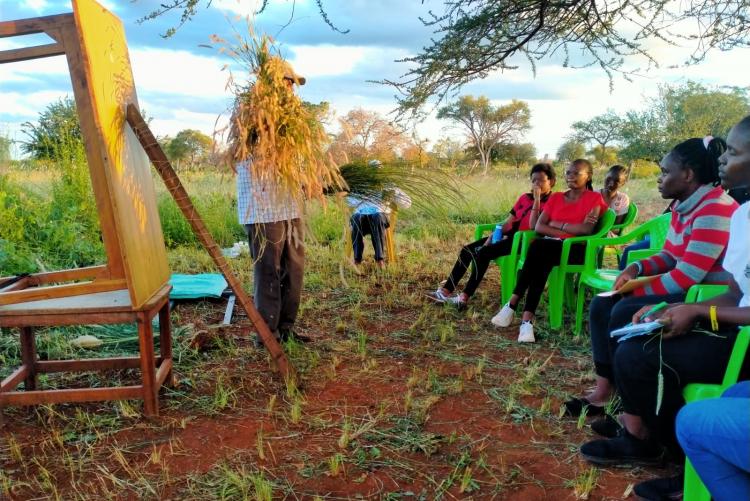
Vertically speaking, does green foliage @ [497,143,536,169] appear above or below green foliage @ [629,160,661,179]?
above

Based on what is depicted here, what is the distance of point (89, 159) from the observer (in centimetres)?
271

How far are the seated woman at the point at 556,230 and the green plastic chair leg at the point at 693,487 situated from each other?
2.41m

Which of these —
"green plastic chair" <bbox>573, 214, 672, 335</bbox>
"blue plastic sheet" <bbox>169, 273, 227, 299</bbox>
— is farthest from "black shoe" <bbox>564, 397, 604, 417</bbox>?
"blue plastic sheet" <bbox>169, 273, 227, 299</bbox>

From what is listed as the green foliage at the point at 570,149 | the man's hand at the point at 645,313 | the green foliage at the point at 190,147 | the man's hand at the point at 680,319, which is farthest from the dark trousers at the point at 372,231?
the green foliage at the point at 570,149

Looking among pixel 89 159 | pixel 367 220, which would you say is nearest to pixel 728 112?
pixel 367 220

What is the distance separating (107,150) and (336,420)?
69.2 inches

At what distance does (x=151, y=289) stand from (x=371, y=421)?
139 centimetres

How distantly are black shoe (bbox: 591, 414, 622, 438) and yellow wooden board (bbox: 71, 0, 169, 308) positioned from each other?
2.40 m

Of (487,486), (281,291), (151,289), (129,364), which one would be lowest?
(487,486)

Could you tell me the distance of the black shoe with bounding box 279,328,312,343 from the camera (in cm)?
417

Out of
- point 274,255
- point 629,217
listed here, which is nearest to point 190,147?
point 274,255

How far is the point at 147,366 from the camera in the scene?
2939mm

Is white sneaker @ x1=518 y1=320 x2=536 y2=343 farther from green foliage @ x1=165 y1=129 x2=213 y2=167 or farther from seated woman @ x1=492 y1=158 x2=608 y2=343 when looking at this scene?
green foliage @ x1=165 y1=129 x2=213 y2=167

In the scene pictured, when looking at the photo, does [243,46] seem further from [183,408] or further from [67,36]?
[183,408]
